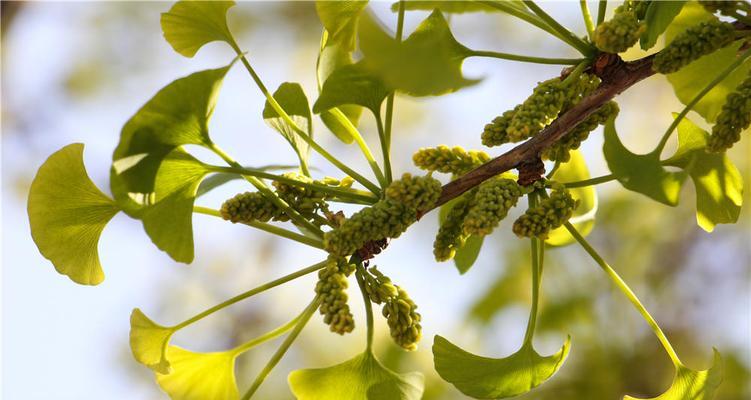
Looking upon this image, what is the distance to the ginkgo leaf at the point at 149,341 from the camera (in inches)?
22.5

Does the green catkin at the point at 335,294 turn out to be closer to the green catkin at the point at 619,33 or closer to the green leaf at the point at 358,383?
the green leaf at the point at 358,383

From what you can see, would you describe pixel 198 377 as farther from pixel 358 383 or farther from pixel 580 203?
pixel 580 203

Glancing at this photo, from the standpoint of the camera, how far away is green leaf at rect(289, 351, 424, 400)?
61cm

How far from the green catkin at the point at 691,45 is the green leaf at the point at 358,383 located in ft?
1.02

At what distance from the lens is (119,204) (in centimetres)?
48

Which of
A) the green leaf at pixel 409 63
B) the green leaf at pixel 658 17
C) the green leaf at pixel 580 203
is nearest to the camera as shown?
the green leaf at pixel 409 63

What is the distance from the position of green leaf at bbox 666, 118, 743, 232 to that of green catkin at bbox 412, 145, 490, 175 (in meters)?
0.15

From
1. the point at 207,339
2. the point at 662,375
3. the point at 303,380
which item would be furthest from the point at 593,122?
the point at 207,339

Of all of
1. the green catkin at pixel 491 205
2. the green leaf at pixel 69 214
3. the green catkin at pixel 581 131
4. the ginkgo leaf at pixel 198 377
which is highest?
the green leaf at pixel 69 214

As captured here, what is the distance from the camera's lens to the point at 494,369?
0.59 metres

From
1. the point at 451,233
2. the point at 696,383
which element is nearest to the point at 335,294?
the point at 451,233

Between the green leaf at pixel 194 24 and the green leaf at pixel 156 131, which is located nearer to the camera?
the green leaf at pixel 156 131

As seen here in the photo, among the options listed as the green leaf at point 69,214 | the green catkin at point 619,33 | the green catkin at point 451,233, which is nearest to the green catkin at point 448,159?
the green catkin at point 451,233

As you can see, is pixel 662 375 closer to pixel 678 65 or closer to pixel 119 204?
pixel 678 65
